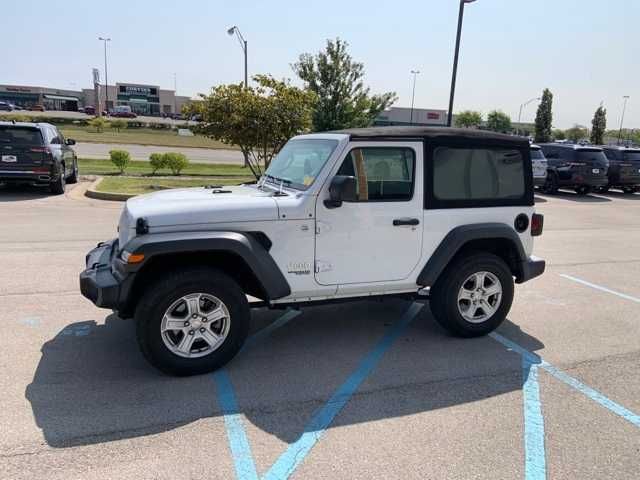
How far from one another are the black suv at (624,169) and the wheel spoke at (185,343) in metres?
19.1

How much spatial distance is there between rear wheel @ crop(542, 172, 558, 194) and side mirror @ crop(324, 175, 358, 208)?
643 inches

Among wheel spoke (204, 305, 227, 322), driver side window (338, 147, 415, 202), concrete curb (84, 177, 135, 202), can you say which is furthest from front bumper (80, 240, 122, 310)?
concrete curb (84, 177, 135, 202)

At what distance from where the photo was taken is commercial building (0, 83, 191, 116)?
98500 millimetres

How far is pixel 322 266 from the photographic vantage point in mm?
4125

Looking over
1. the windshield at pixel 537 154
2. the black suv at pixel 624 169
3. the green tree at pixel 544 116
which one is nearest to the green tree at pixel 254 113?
the windshield at pixel 537 154

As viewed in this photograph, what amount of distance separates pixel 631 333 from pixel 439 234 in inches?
91.9

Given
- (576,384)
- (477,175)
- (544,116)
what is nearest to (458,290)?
(477,175)

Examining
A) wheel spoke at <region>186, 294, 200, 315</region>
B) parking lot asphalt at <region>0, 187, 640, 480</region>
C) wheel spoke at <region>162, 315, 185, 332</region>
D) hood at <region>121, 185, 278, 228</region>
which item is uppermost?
hood at <region>121, 185, 278, 228</region>

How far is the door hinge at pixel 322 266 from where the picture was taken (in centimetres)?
411

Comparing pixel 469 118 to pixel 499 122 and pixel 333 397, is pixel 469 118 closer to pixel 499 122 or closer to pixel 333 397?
pixel 499 122

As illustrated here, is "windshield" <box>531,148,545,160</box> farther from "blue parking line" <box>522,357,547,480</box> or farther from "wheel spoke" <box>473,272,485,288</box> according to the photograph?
"blue parking line" <box>522,357,547,480</box>

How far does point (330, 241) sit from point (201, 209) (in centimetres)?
103

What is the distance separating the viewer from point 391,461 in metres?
2.92

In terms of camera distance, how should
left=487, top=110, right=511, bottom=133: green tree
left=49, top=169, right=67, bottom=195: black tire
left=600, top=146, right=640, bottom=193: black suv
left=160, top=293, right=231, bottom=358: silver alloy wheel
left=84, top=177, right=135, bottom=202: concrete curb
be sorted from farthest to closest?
left=487, top=110, right=511, bottom=133: green tree, left=600, top=146, right=640, bottom=193: black suv, left=49, top=169, right=67, bottom=195: black tire, left=84, top=177, right=135, bottom=202: concrete curb, left=160, top=293, right=231, bottom=358: silver alloy wheel
